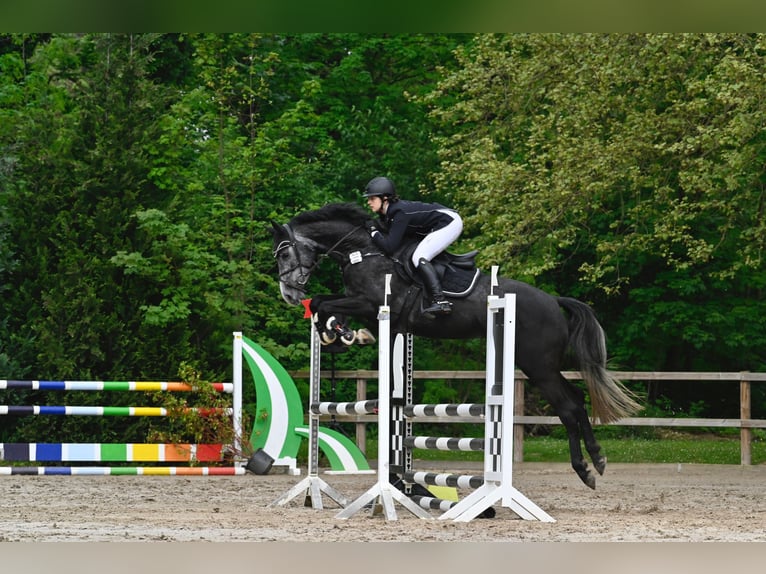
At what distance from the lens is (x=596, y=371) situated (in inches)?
299

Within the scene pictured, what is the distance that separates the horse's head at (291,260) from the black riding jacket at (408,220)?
0.60 m

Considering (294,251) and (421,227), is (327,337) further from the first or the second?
(421,227)

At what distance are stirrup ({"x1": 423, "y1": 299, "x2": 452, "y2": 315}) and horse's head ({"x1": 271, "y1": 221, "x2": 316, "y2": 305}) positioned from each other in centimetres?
99

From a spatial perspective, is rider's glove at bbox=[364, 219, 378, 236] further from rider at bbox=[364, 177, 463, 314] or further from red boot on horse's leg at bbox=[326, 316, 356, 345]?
red boot on horse's leg at bbox=[326, 316, 356, 345]

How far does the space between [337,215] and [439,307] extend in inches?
44.2

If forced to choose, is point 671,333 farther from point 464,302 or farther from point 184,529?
point 184,529

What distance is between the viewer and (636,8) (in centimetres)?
258

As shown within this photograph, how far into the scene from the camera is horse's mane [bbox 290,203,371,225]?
7.93 metres

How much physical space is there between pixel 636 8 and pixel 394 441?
4.73 metres

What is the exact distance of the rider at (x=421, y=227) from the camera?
742cm

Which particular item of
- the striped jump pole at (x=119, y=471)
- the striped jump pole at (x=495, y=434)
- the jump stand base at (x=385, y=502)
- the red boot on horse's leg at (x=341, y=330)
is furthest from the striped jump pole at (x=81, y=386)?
the striped jump pole at (x=495, y=434)

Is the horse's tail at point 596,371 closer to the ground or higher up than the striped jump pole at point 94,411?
higher up

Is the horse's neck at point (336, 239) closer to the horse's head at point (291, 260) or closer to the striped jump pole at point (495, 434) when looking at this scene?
the horse's head at point (291, 260)

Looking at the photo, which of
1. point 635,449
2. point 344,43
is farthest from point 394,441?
point 344,43
